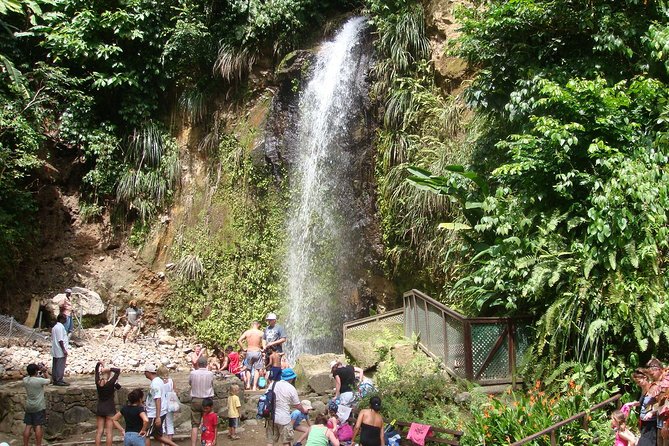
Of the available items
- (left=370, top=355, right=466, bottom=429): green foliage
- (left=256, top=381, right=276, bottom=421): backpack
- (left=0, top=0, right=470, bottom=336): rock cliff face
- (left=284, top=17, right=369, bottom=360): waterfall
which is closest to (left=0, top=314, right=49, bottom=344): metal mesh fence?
(left=0, top=0, right=470, bottom=336): rock cliff face

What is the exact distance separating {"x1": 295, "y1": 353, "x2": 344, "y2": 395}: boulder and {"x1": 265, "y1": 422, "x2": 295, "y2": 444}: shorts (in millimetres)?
2657

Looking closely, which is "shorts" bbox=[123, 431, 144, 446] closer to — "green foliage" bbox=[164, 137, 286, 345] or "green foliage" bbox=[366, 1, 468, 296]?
"green foliage" bbox=[366, 1, 468, 296]

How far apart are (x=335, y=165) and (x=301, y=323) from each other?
3.62 meters

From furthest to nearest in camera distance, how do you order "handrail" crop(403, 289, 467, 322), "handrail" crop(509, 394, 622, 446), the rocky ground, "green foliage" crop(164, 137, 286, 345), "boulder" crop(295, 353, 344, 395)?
"green foliage" crop(164, 137, 286, 345) < the rocky ground < "boulder" crop(295, 353, 344, 395) < "handrail" crop(403, 289, 467, 322) < "handrail" crop(509, 394, 622, 446)

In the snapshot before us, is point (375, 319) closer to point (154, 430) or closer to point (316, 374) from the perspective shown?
point (316, 374)

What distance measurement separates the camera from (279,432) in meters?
8.07

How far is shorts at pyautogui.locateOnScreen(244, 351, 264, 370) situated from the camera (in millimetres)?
11312

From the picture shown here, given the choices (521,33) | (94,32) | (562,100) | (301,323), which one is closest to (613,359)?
(562,100)

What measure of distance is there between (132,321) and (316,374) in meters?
6.48

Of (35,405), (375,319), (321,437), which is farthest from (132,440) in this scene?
(375,319)

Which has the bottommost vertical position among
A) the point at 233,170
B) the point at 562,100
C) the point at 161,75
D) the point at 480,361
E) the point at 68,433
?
the point at 68,433

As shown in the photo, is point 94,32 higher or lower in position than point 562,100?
higher

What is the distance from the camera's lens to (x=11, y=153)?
15258 millimetres

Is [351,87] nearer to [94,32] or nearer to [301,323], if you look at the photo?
[301,323]
